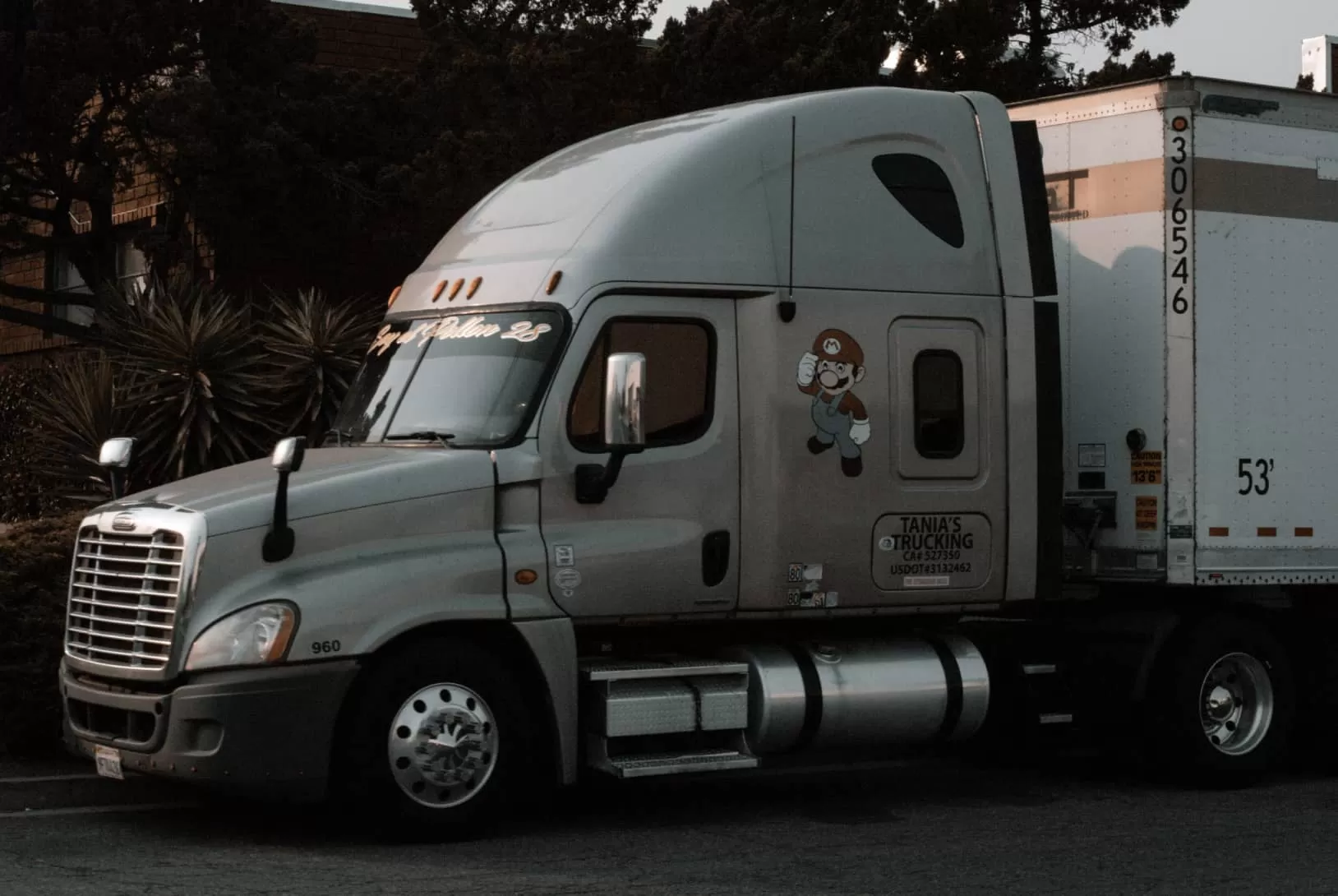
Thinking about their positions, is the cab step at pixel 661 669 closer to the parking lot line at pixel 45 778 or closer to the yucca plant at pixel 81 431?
the parking lot line at pixel 45 778

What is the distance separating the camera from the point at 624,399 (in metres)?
9.10

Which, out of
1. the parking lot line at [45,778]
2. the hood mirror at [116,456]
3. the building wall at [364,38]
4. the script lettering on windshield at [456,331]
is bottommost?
the parking lot line at [45,778]

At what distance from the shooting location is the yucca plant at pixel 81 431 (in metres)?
16.6

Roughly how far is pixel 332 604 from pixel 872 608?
10.3 feet

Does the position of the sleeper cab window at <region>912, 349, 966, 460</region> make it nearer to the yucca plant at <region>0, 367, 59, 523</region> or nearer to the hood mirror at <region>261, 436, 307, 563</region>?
the hood mirror at <region>261, 436, 307, 563</region>

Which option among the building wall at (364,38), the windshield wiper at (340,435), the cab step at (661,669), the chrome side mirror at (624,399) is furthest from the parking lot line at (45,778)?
the building wall at (364,38)

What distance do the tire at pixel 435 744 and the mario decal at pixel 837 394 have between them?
7.13ft

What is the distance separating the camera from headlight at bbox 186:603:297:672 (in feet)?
28.7

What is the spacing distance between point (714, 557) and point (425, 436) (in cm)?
158

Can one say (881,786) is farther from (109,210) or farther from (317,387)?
(109,210)

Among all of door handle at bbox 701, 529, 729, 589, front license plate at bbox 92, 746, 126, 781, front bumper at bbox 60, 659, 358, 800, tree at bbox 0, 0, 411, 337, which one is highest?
tree at bbox 0, 0, 411, 337

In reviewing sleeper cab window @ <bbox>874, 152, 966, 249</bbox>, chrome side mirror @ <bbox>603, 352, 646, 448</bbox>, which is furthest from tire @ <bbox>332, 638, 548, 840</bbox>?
sleeper cab window @ <bbox>874, 152, 966, 249</bbox>

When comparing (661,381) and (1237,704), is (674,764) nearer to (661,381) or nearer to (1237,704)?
(661,381)

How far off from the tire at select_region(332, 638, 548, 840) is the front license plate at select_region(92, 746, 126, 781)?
104cm
